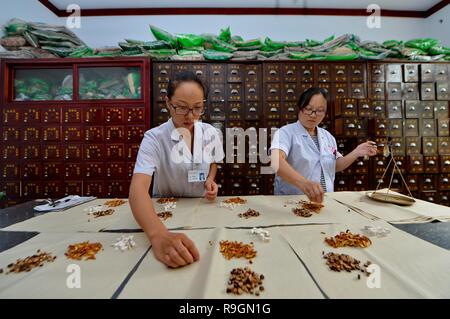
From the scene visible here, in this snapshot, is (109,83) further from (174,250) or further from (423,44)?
(423,44)

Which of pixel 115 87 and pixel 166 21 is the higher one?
pixel 166 21

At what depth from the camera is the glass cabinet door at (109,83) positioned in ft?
9.40

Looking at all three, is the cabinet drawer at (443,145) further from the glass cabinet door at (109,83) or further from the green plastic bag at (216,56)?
the glass cabinet door at (109,83)

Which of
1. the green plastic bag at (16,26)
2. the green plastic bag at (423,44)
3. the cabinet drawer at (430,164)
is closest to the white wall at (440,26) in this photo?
the green plastic bag at (423,44)

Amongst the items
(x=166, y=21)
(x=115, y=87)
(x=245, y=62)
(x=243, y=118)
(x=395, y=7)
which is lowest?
(x=243, y=118)

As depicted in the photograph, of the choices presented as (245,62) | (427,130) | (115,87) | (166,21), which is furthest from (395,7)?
(115,87)

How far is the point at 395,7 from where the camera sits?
11.2 feet

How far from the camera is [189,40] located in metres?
2.89

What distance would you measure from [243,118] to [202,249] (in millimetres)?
2344

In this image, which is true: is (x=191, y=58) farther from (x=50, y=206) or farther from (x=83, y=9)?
(x=50, y=206)

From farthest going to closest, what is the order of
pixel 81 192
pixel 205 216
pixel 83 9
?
1. pixel 83 9
2. pixel 81 192
3. pixel 205 216

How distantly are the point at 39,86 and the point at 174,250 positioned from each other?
3496 millimetres

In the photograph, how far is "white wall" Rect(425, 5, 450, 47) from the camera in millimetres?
3291

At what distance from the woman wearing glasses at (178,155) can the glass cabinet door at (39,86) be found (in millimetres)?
2335
